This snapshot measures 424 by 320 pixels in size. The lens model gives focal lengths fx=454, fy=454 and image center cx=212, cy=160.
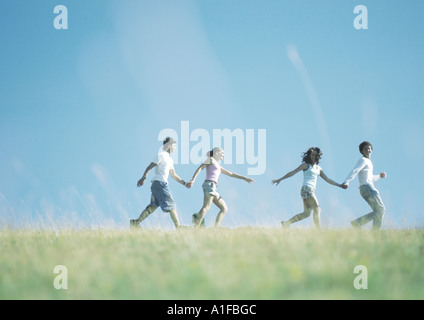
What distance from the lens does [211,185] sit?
11.5 metres

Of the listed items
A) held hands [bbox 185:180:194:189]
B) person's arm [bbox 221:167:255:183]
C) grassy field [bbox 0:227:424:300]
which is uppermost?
person's arm [bbox 221:167:255:183]

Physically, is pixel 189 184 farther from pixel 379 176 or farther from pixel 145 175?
pixel 379 176

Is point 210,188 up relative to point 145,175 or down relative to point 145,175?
down

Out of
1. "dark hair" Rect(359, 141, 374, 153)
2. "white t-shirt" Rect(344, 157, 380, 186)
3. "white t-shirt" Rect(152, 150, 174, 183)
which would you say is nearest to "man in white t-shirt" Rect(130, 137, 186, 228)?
"white t-shirt" Rect(152, 150, 174, 183)

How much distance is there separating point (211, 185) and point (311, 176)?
2515mm

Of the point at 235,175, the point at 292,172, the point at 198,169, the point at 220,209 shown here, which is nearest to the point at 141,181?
the point at 198,169

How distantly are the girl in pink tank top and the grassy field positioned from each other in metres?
2.63

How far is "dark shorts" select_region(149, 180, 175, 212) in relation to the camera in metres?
11.2

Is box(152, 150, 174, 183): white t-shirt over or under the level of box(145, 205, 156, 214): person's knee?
over

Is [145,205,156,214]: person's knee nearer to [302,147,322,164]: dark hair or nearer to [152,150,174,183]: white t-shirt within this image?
[152,150,174,183]: white t-shirt

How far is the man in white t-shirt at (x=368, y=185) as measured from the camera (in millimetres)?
10875
